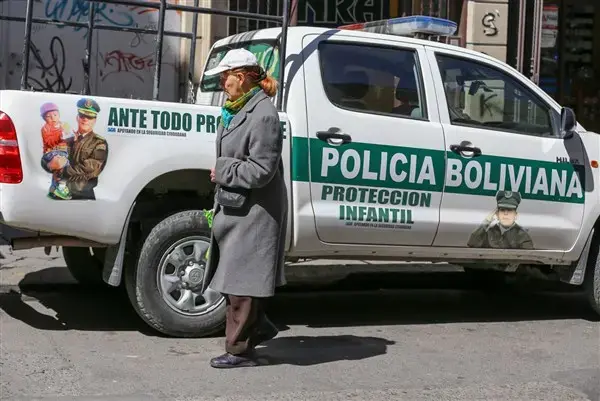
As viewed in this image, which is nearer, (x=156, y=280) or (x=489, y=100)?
(x=156, y=280)

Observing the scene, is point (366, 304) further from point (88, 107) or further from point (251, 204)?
point (88, 107)

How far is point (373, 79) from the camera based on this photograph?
21.0 feet

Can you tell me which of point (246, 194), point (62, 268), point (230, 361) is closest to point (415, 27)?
point (246, 194)

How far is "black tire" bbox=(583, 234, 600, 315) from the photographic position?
7.07 m

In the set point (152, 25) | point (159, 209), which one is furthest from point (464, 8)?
point (159, 209)

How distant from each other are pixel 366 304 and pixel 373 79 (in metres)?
2.05

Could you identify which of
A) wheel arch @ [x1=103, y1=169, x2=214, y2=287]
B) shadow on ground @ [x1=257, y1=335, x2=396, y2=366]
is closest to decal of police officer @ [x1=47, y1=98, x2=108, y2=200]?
wheel arch @ [x1=103, y1=169, x2=214, y2=287]

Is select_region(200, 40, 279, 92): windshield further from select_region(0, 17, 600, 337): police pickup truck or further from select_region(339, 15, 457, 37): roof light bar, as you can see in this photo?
select_region(339, 15, 457, 37): roof light bar

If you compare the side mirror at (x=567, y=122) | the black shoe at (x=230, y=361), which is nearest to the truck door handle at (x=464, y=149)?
the side mirror at (x=567, y=122)

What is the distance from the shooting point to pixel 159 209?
5969 mm

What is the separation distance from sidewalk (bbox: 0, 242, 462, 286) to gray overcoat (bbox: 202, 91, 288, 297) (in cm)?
245

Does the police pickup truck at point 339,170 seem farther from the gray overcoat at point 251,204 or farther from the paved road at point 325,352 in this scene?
the gray overcoat at point 251,204

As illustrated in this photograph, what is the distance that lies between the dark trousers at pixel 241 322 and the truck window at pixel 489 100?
2134mm

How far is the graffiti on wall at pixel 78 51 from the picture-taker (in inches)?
427
